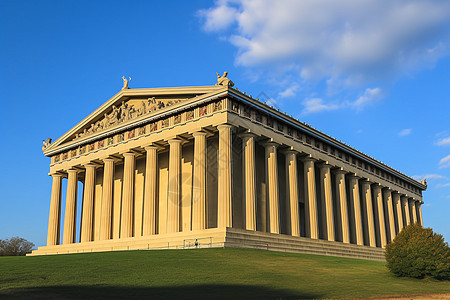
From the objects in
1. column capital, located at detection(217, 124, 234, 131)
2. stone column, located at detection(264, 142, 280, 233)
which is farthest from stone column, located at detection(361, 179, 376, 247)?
column capital, located at detection(217, 124, 234, 131)

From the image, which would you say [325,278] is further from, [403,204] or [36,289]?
[403,204]

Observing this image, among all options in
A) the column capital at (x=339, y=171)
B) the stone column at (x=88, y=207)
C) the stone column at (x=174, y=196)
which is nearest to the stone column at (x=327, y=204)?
the column capital at (x=339, y=171)

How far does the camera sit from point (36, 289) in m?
19.3

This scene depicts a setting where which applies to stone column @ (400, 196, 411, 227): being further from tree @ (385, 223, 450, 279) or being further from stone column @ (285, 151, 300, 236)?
tree @ (385, 223, 450, 279)

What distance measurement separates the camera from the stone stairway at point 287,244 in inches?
1484

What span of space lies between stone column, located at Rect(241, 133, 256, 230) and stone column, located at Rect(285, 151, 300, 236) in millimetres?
7429

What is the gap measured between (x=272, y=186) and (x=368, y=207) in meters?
24.8

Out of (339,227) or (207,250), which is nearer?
(207,250)

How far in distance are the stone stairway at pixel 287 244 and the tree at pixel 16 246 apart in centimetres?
4427

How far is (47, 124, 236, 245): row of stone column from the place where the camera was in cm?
4234

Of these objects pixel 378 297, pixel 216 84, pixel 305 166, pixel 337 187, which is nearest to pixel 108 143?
pixel 216 84

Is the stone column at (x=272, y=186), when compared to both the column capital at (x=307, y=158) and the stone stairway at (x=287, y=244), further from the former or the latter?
Answer: the column capital at (x=307, y=158)

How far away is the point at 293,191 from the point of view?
50.2m

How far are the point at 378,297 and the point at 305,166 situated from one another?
34.1 metres
